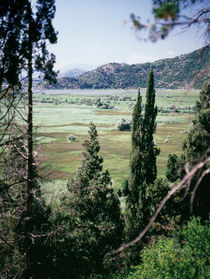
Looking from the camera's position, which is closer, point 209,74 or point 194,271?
point 209,74

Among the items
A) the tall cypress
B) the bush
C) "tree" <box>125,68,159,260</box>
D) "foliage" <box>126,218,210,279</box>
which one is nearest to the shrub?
the bush

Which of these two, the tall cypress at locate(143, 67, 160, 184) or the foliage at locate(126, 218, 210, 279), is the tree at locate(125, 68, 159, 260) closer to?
the tall cypress at locate(143, 67, 160, 184)

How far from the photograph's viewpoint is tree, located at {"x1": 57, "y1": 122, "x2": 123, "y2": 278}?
1758cm

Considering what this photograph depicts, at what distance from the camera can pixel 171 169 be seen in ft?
71.6

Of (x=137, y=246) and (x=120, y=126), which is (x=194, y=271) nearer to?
(x=137, y=246)

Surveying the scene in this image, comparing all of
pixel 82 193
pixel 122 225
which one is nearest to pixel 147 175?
pixel 122 225

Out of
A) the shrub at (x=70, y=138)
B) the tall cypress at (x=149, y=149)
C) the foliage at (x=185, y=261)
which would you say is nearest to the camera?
the foliage at (x=185, y=261)

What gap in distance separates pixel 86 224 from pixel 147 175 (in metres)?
8.22

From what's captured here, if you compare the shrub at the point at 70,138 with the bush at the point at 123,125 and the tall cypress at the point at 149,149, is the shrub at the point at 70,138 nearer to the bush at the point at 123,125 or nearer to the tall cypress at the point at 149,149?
the bush at the point at 123,125

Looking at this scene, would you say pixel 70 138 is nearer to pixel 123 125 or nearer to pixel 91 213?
pixel 123 125

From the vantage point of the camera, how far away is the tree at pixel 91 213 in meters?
17.6

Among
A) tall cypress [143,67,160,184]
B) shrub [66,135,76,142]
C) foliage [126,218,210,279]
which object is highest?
tall cypress [143,67,160,184]

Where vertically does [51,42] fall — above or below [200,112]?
above

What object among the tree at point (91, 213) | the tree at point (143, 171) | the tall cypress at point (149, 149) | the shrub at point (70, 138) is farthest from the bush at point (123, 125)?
the tree at point (91, 213)
